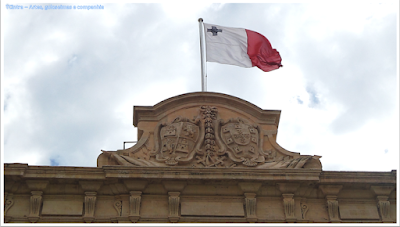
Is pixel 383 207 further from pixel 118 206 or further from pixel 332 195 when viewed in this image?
pixel 118 206

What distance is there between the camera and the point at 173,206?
51.7 ft

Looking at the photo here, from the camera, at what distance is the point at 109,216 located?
15719mm

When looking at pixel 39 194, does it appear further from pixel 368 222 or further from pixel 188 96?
pixel 368 222

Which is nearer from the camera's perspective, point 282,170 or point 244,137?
point 282,170

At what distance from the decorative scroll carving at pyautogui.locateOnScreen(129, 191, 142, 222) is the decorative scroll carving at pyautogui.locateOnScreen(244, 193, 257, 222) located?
2942mm

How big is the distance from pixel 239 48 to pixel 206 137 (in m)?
4.53

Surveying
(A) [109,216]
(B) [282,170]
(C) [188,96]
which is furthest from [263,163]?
(A) [109,216]

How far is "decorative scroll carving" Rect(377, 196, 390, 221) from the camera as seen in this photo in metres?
16.1

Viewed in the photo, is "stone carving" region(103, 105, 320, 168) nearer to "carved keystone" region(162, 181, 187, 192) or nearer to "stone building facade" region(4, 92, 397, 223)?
"stone building facade" region(4, 92, 397, 223)

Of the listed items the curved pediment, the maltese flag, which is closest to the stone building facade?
the curved pediment

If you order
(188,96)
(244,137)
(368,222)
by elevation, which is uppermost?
(188,96)

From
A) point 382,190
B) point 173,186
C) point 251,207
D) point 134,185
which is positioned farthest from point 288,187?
point 134,185

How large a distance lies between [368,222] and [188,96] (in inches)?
253

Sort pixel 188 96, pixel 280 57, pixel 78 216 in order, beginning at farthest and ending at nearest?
pixel 280 57 < pixel 188 96 < pixel 78 216
